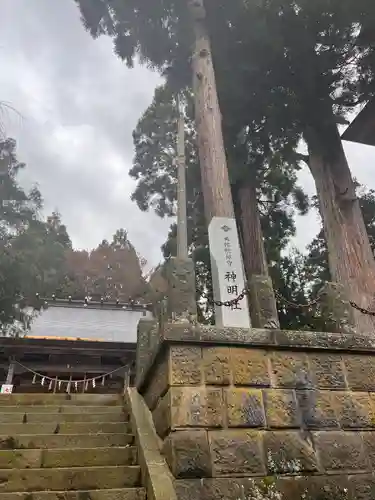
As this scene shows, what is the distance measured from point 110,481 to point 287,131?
8922 mm

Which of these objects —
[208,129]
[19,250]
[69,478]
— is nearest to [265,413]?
[69,478]

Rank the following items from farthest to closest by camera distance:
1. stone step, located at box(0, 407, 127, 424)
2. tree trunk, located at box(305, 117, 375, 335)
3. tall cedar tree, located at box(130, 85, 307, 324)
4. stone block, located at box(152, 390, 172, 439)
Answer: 1. tall cedar tree, located at box(130, 85, 307, 324)
2. tree trunk, located at box(305, 117, 375, 335)
3. stone step, located at box(0, 407, 127, 424)
4. stone block, located at box(152, 390, 172, 439)

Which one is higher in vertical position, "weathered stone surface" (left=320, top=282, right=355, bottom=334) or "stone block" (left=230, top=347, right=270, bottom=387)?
"weathered stone surface" (left=320, top=282, right=355, bottom=334)

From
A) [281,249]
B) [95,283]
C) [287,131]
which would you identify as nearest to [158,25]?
[287,131]

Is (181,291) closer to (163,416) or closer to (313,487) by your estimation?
(163,416)

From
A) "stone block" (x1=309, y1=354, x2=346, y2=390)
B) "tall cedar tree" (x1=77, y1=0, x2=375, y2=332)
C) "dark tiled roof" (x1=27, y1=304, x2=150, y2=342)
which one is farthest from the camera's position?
"dark tiled roof" (x1=27, y1=304, x2=150, y2=342)

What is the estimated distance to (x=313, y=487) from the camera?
10.3 ft

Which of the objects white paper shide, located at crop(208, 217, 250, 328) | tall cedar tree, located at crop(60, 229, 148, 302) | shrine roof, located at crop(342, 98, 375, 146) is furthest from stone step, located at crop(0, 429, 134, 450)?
tall cedar tree, located at crop(60, 229, 148, 302)

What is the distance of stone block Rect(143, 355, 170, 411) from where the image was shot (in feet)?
11.3

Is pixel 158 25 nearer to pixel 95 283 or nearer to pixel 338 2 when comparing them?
pixel 338 2

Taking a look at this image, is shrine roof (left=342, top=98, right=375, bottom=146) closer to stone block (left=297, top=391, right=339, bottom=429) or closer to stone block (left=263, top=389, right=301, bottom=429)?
stone block (left=297, top=391, right=339, bottom=429)

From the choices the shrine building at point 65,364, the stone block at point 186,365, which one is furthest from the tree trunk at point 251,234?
the stone block at point 186,365

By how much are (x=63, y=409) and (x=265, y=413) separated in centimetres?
240

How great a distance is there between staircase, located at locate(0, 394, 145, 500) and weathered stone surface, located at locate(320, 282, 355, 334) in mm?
2141
